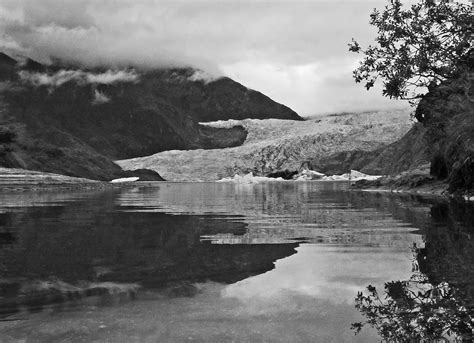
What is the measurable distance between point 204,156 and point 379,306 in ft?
432

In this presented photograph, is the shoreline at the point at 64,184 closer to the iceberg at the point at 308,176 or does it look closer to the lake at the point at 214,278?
the lake at the point at 214,278

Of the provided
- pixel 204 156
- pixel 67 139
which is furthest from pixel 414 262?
pixel 67 139

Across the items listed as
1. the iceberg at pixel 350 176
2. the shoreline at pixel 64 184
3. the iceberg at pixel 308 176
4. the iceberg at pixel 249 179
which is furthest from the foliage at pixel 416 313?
the iceberg at pixel 308 176

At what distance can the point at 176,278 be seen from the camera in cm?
755

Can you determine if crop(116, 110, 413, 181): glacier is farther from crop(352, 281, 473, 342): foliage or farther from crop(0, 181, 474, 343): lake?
crop(352, 281, 473, 342): foliage

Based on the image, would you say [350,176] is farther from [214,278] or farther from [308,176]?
[214,278]

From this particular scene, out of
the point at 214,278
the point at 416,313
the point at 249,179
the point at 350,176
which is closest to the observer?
the point at 416,313

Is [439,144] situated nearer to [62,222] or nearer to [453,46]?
[453,46]

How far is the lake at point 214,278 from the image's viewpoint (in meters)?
5.04

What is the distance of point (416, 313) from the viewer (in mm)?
5445

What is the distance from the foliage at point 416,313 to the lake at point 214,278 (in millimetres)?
66

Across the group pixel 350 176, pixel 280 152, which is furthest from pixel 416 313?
pixel 280 152

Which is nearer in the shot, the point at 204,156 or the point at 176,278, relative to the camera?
the point at 176,278

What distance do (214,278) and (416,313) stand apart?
319cm
